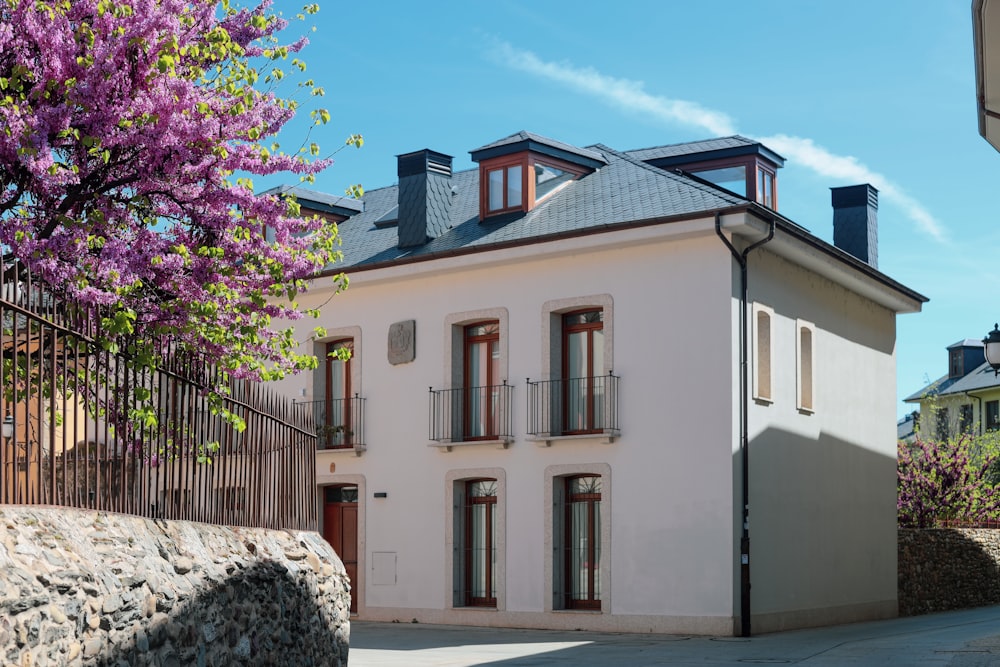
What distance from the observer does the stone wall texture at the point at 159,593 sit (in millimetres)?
8031

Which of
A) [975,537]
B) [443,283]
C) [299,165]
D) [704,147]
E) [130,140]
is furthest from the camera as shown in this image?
[975,537]

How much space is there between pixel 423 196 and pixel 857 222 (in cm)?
945

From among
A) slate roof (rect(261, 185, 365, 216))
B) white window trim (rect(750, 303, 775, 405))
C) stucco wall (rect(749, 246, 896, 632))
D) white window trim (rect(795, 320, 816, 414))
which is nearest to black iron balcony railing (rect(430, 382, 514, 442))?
white window trim (rect(750, 303, 775, 405))

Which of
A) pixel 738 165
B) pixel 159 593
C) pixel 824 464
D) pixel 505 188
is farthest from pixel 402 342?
pixel 159 593

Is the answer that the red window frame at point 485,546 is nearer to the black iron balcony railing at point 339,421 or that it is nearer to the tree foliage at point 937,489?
the black iron balcony railing at point 339,421

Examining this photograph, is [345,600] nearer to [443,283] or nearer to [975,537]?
[443,283]

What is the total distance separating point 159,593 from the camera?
31.4ft

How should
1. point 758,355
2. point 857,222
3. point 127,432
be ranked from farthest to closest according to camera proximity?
point 857,222
point 758,355
point 127,432

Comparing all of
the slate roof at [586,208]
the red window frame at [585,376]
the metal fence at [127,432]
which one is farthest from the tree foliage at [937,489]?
the metal fence at [127,432]

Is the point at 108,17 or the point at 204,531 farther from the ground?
the point at 108,17

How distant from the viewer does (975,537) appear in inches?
1251

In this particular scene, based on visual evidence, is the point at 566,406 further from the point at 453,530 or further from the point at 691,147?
the point at 691,147

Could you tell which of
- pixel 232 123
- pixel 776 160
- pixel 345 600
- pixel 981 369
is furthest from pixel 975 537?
pixel 981 369

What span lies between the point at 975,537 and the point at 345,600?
72.4 ft
